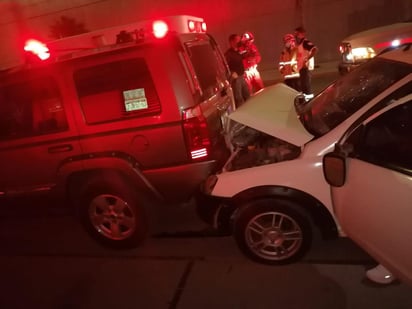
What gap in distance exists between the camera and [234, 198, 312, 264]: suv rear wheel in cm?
313

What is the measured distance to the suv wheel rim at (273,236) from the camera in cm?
321

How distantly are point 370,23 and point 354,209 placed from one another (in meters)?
12.7

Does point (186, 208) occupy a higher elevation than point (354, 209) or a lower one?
lower

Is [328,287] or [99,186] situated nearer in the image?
[328,287]

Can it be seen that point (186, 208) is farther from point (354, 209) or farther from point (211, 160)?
point (354, 209)

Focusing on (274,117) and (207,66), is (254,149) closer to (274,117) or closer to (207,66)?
(274,117)

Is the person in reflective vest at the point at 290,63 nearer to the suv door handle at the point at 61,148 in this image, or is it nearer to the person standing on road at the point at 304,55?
the person standing on road at the point at 304,55

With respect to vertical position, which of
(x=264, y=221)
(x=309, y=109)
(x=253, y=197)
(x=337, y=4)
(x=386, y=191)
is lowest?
(x=264, y=221)

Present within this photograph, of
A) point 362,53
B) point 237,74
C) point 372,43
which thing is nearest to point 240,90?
point 237,74

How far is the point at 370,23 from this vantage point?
530 inches

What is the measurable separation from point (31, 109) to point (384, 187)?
3.13m

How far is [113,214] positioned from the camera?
390 cm

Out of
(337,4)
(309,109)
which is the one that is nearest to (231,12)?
(337,4)

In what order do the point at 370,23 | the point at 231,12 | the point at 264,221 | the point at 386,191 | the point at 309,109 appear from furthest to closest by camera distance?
the point at 231,12 < the point at 370,23 < the point at 309,109 < the point at 264,221 < the point at 386,191
